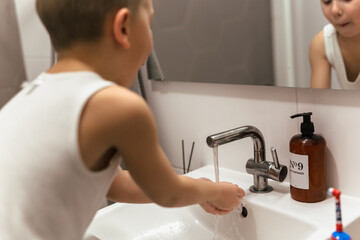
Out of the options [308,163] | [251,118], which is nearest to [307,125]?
[308,163]

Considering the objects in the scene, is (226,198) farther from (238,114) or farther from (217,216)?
(238,114)

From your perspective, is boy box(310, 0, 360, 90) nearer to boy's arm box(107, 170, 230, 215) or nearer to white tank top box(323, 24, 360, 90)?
white tank top box(323, 24, 360, 90)

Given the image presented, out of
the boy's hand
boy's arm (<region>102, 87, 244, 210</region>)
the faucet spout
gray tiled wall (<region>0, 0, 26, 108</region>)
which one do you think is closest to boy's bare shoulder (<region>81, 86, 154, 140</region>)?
boy's arm (<region>102, 87, 244, 210</region>)

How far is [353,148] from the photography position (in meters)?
0.87

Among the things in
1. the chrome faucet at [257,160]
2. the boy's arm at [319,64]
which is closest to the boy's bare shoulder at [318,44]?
the boy's arm at [319,64]

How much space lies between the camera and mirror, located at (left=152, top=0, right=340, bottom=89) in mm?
882

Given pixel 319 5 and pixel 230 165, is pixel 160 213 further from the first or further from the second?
pixel 319 5

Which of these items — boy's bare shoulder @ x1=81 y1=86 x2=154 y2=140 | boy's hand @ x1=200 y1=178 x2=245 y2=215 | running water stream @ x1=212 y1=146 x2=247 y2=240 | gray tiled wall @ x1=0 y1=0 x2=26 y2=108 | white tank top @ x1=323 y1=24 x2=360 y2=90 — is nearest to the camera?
boy's bare shoulder @ x1=81 y1=86 x2=154 y2=140

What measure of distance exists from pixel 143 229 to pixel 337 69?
56cm

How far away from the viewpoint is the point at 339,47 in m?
0.85

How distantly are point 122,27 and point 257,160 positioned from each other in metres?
0.52

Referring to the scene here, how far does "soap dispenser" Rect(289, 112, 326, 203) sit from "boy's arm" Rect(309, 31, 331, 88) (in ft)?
0.24

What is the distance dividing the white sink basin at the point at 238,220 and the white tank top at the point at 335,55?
0.25m

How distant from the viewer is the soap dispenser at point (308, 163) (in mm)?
858
